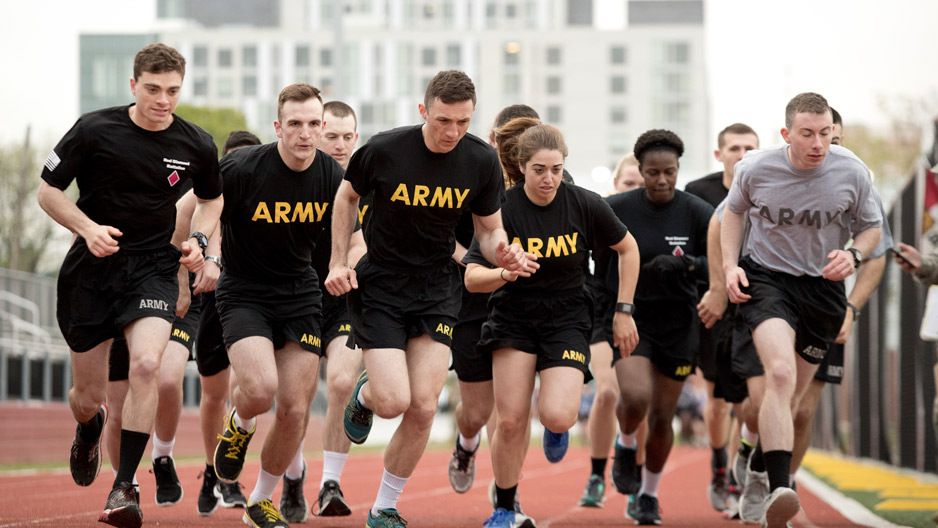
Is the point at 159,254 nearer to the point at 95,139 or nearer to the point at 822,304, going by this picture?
the point at 95,139

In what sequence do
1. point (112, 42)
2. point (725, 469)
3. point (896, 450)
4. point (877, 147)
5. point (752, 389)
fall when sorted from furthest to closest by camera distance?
point (112, 42) < point (877, 147) < point (896, 450) < point (725, 469) < point (752, 389)

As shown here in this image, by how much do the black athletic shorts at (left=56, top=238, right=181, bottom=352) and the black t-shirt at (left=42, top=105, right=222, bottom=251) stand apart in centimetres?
12

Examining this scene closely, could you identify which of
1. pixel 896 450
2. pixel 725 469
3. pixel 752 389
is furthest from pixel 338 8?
pixel 752 389

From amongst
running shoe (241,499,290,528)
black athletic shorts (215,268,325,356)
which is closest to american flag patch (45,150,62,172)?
black athletic shorts (215,268,325,356)

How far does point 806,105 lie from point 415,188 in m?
2.39

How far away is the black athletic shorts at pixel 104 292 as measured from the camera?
747 centimetres

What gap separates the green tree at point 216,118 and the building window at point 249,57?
6007 cm

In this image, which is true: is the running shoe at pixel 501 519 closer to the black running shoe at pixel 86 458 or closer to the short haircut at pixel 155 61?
the black running shoe at pixel 86 458

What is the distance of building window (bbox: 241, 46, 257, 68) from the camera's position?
12256 centimetres

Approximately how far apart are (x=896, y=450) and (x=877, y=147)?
1488 inches

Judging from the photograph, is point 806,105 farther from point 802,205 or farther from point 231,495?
point 231,495

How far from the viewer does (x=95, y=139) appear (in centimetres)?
727

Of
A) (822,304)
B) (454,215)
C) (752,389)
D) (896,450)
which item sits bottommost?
(896,450)

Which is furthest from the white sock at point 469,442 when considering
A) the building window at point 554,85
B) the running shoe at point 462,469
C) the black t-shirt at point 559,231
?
the building window at point 554,85
